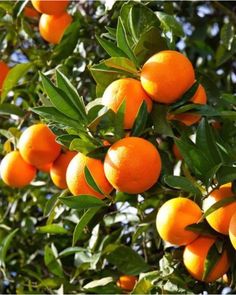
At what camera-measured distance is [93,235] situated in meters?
1.98

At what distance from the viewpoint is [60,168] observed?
1.58 metres

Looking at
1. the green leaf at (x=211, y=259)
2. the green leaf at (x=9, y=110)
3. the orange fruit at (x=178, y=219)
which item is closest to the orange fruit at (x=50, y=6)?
the green leaf at (x=9, y=110)

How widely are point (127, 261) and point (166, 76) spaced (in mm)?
704

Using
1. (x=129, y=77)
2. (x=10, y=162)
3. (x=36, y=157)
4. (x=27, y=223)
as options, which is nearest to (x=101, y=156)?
(x=129, y=77)

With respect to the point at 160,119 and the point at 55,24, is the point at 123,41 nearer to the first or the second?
the point at 160,119

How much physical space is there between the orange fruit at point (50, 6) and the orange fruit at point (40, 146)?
1.28ft

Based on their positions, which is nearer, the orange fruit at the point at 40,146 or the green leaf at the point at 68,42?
the orange fruit at the point at 40,146

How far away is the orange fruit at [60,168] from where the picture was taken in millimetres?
1564

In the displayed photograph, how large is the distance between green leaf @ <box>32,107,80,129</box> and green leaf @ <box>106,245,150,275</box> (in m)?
0.62

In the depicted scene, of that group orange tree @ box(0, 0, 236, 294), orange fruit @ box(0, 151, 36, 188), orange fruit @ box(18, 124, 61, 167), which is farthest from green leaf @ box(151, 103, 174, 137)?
orange fruit @ box(0, 151, 36, 188)

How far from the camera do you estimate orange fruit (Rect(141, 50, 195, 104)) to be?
1.30 metres

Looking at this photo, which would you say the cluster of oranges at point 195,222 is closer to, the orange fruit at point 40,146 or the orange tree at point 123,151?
the orange tree at point 123,151

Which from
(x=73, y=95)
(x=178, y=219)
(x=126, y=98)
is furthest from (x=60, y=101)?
(x=178, y=219)

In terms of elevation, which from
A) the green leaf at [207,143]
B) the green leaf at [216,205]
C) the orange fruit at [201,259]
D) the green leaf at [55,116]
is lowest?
the orange fruit at [201,259]
